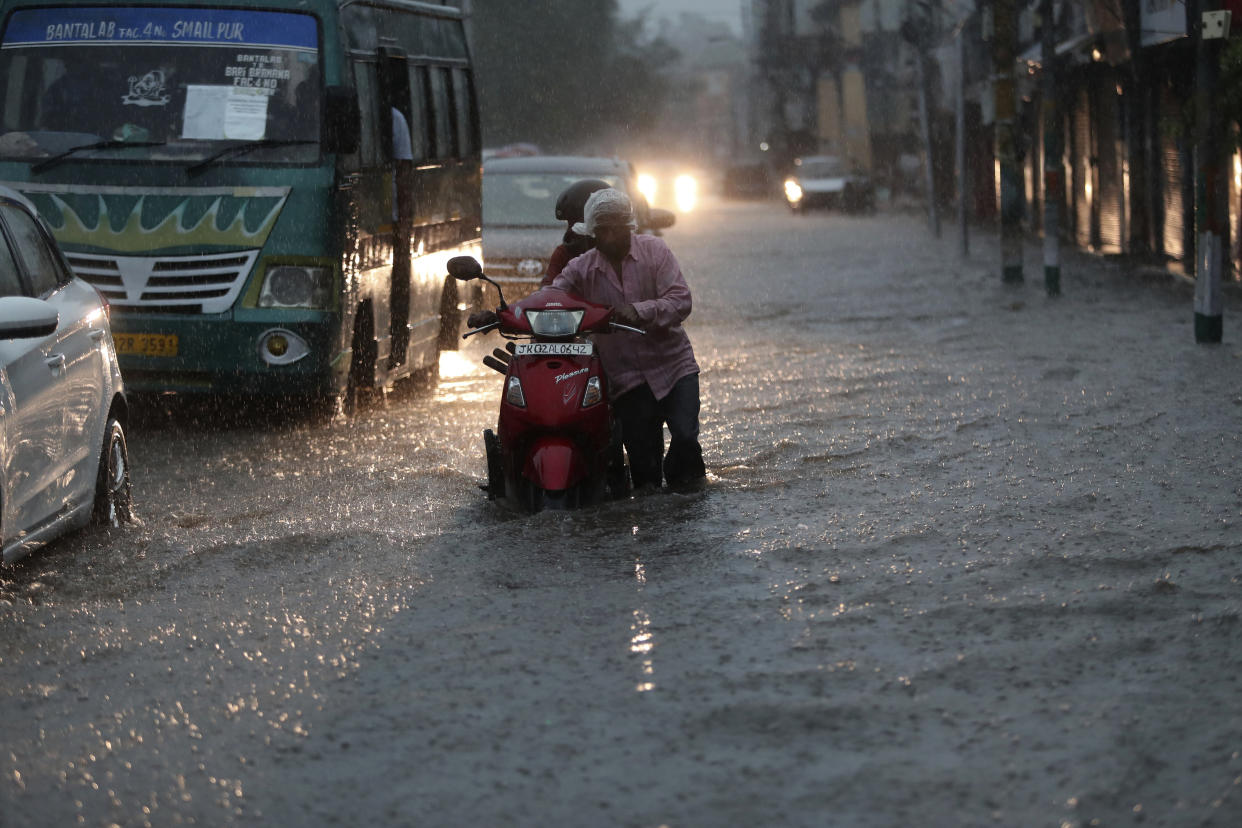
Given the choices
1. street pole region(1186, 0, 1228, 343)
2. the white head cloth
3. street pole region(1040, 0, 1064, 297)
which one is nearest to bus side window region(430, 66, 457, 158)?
street pole region(1186, 0, 1228, 343)

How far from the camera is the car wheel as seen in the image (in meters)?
8.40

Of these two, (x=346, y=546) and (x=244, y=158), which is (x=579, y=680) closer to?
(x=346, y=546)

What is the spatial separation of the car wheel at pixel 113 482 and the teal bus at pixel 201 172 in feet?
10.1

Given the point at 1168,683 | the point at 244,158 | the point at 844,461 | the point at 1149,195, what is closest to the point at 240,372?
the point at 244,158

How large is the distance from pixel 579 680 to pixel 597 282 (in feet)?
10.1

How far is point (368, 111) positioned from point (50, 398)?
5691mm

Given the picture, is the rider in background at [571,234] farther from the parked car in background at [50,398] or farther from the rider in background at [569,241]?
the parked car in background at [50,398]

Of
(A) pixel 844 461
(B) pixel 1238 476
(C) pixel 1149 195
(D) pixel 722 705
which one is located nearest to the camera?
(D) pixel 722 705

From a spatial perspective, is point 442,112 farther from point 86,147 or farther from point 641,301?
point 641,301

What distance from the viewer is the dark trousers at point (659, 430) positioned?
873 centimetres

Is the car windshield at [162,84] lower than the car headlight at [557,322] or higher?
higher

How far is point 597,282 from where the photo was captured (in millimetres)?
8570

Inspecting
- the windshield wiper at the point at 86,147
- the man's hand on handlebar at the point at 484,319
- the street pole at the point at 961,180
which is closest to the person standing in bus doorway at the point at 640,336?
the man's hand on handlebar at the point at 484,319

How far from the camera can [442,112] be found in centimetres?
1505
